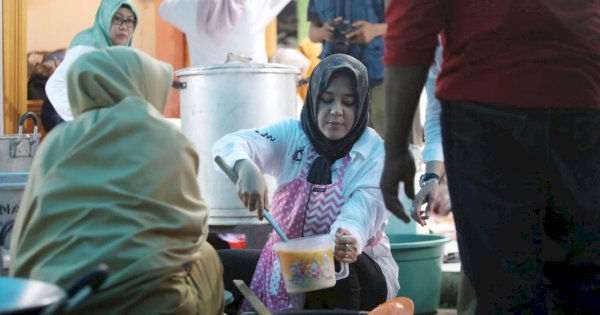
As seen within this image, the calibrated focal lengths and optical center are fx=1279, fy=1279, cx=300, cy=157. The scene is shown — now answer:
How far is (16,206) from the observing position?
4.50 meters

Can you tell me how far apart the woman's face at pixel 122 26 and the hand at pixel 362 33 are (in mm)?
1336

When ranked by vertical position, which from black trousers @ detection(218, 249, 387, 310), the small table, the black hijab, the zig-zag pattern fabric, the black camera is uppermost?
the black camera

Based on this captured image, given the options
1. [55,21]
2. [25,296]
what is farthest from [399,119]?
[55,21]

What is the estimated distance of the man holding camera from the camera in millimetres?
7434

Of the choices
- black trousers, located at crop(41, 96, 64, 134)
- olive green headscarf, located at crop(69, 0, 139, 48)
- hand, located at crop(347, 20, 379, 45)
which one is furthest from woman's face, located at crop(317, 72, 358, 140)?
black trousers, located at crop(41, 96, 64, 134)

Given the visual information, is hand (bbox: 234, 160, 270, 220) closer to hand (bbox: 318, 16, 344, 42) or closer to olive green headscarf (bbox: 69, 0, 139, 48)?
hand (bbox: 318, 16, 344, 42)

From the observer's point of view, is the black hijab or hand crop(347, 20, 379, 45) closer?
the black hijab

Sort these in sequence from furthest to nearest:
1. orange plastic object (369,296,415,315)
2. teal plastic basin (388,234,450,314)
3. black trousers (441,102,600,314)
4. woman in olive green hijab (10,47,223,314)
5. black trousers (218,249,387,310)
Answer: teal plastic basin (388,234,450,314) < black trousers (218,249,387,310) < orange plastic object (369,296,415,315) < woman in olive green hijab (10,47,223,314) < black trousers (441,102,600,314)

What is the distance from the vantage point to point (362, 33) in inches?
294

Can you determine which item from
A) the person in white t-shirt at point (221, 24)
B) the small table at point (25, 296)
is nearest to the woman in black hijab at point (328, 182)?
the small table at point (25, 296)

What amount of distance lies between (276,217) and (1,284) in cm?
232

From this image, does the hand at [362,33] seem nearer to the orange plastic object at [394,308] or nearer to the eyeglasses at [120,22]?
the eyeglasses at [120,22]

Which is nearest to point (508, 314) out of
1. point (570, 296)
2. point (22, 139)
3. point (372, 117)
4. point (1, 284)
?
point (570, 296)

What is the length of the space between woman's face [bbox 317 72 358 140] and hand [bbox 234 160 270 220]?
2.12 ft
